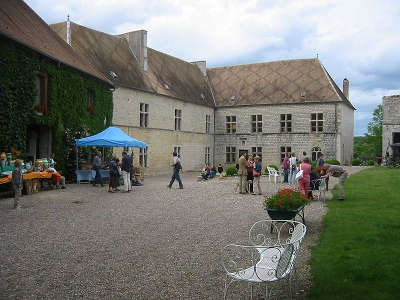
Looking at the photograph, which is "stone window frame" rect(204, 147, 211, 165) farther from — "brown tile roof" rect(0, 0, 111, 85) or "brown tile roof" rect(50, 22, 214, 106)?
"brown tile roof" rect(0, 0, 111, 85)

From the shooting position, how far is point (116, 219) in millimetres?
10008

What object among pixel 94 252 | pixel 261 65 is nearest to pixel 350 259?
pixel 94 252

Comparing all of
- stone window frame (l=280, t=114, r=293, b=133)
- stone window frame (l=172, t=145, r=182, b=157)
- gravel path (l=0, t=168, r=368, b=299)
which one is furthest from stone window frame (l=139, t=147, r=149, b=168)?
gravel path (l=0, t=168, r=368, b=299)

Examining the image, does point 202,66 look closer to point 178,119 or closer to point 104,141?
point 178,119

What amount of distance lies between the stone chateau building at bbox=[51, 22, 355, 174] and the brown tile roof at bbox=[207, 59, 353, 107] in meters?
0.08

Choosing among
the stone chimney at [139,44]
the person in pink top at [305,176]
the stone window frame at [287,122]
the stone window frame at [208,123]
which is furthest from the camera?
the stone window frame at [208,123]

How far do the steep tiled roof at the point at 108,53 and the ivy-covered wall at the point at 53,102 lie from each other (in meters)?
2.67

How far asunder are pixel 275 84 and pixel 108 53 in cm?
1527

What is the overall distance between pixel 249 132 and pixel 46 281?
31010mm

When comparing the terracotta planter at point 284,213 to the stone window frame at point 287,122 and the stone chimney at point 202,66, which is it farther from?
the stone chimney at point 202,66

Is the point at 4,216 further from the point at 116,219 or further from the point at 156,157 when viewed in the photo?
the point at 156,157

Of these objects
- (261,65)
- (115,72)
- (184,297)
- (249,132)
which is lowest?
(184,297)

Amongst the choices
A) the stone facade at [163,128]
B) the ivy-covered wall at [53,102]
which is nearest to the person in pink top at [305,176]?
the ivy-covered wall at [53,102]

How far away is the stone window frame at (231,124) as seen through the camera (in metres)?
36.4
